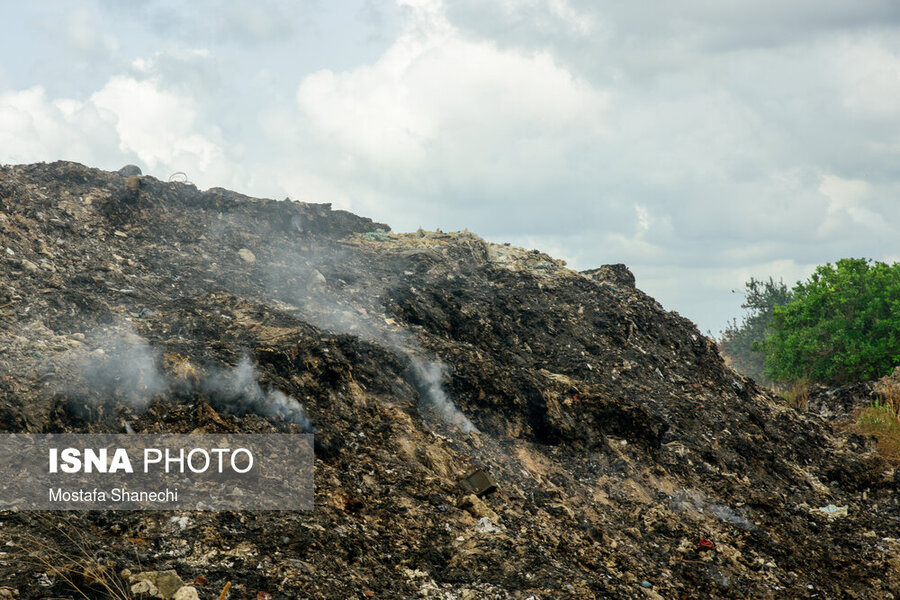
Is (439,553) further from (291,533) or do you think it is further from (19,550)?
(19,550)

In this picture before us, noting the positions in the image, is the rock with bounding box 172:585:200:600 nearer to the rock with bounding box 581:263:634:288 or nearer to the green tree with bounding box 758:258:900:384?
the rock with bounding box 581:263:634:288

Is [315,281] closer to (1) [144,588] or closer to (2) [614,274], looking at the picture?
(1) [144,588]

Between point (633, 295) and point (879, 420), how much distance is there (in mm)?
4224

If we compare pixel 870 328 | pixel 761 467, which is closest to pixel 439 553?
pixel 761 467

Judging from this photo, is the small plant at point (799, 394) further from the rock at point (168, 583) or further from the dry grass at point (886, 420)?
the rock at point (168, 583)

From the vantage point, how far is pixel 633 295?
12.8 meters

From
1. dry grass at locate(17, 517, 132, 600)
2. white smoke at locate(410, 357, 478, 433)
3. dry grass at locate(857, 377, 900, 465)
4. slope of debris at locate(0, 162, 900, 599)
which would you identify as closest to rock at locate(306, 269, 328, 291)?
slope of debris at locate(0, 162, 900, 599)

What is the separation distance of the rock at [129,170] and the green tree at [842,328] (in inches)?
510

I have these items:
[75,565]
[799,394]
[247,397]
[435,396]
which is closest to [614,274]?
[799,394]

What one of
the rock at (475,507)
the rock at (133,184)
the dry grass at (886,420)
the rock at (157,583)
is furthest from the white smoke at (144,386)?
the dry grass at (886,420)

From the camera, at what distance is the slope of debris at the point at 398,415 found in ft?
16.4

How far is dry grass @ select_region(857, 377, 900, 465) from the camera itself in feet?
Result: 32.9

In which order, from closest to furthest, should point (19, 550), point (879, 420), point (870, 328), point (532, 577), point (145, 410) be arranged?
1. point (19, 550)
2. point (532, 577)
3. point (145, 410)
4. point (879, 420)
5. point (870, 328)

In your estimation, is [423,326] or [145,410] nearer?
[145,410]
